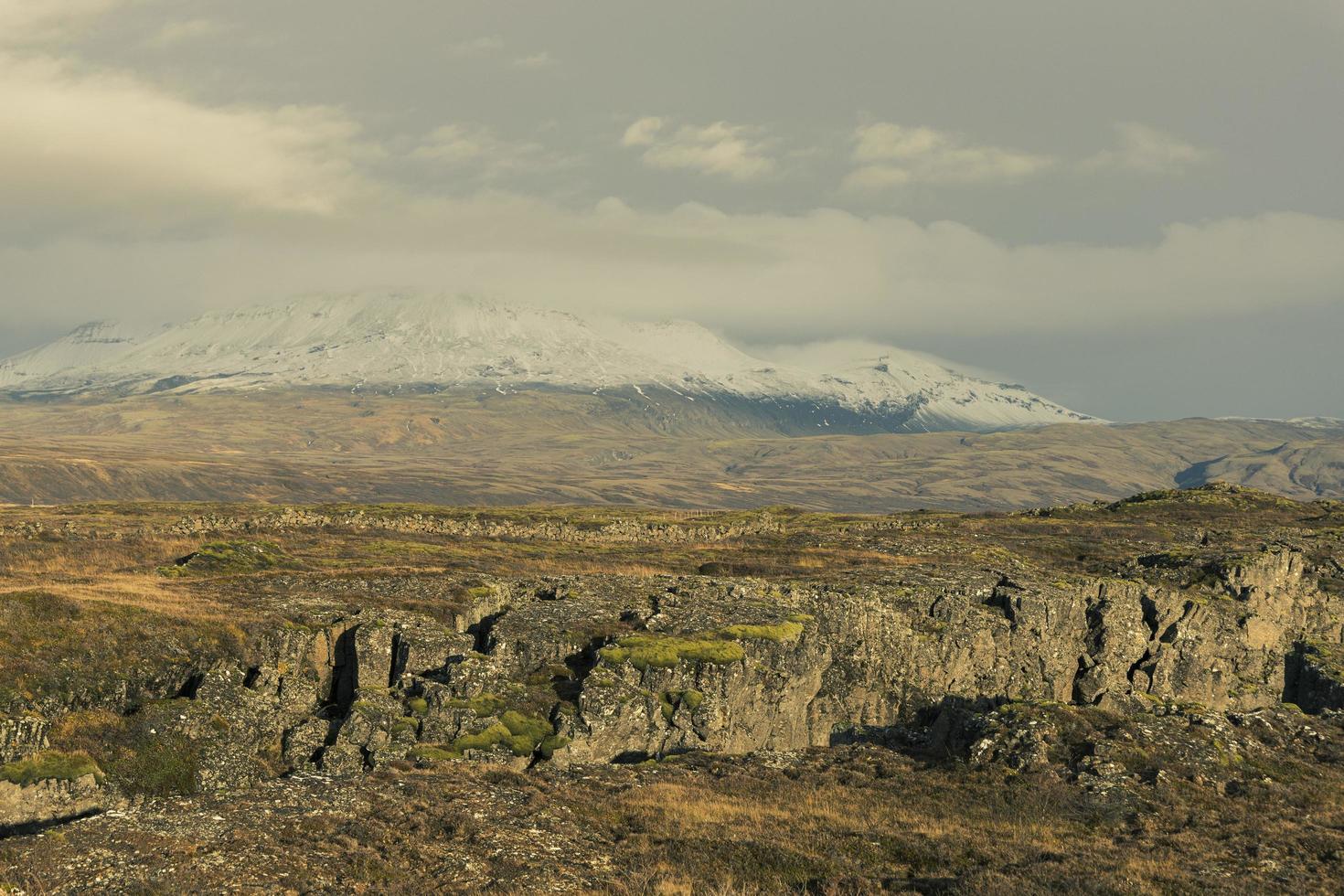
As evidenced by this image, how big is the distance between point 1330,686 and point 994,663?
21.3m

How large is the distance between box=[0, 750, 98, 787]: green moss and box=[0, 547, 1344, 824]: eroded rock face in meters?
0.57

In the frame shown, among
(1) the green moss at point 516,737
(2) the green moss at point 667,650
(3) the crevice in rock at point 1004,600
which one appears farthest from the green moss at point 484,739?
(3) the crevice in rock at point 1004,600

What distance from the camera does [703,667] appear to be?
45.7 m

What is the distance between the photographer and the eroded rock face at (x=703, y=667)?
130 ft

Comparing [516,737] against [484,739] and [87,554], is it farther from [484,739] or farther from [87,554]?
[87,554]

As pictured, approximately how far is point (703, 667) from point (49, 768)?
85.1ft

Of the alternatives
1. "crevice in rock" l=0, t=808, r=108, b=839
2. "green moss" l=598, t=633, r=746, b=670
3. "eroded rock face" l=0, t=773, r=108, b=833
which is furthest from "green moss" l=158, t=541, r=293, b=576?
"crevice in rock" l=0, t=808, r=108, b=839

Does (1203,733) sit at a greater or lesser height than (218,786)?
greater

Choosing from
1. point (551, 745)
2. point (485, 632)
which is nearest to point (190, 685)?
point (485, 632)

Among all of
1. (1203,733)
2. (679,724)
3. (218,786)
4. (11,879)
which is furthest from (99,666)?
(1203,733)

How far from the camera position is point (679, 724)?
42781 millimetres

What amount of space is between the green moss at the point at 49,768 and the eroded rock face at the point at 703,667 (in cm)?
57

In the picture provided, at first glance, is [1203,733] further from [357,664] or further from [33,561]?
[33,561]

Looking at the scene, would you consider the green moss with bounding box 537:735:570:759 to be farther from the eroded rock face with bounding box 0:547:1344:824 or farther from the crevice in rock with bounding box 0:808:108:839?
the crevice in rock with bounding box 0:808:108:839
